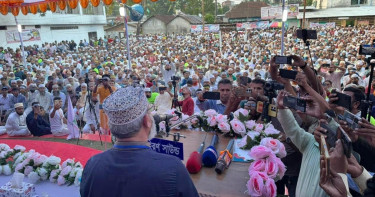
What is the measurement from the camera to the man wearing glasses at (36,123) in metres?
6.27

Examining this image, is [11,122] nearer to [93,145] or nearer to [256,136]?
[93,145]

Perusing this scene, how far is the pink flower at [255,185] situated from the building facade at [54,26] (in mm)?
21977

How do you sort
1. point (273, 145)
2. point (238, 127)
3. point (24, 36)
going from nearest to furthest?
point (273, 145)
point (238, 127)
point (24, 36)

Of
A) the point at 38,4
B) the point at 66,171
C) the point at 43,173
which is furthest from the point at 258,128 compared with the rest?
the point at 38,4

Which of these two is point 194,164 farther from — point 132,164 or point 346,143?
point 346,143

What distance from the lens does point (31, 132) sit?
6387mm

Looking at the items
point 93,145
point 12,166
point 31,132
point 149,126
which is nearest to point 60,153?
point 12,166

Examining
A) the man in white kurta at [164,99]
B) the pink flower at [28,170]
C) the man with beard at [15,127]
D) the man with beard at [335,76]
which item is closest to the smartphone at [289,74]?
the pink flower at [28,170]

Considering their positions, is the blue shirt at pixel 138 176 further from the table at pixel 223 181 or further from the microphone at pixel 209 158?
the microphone at pixel 209 158

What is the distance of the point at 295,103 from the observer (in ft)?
6.85

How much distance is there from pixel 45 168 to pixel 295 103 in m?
2.77

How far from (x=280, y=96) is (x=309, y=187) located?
2.35ft

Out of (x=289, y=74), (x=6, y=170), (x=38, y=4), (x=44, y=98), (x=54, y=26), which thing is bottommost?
(x=44, y=98)

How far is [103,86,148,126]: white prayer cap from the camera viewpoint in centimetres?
135
